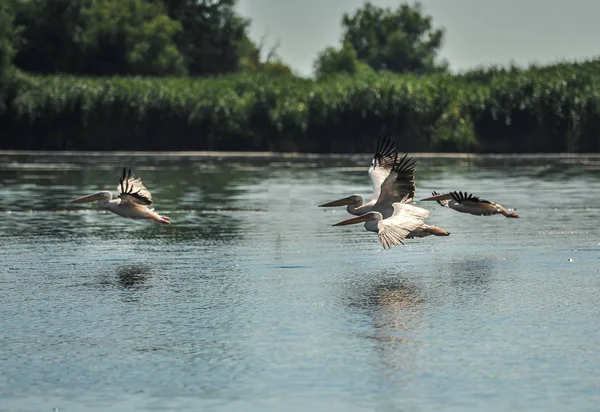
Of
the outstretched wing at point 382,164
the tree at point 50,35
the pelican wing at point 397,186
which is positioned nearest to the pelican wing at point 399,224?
the pelican wing at point 397,186

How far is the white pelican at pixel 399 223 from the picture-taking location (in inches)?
600

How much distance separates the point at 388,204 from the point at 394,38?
386ft

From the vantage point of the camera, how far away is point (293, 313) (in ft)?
42.4

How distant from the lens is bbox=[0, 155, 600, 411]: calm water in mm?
9734

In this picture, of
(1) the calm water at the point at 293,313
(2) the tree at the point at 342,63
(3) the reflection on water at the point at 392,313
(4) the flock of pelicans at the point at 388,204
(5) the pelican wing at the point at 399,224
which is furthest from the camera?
(2) the tree at the point at 342,63

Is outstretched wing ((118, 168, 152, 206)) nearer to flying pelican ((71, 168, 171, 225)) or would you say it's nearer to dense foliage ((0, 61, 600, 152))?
flying pelican ((71, 168, 171, 225))

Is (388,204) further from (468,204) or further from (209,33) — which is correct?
(209,33)

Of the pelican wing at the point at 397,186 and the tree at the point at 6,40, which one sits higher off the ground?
the tree at the point at 6,40

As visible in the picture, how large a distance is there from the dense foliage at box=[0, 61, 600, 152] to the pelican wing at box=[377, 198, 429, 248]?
35715 millimetres

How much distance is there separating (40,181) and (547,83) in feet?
78.7

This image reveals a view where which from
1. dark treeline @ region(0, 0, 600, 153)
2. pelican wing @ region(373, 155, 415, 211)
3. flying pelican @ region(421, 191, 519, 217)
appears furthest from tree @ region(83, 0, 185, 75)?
pelican wing @ region(373, 155, 415, 211)

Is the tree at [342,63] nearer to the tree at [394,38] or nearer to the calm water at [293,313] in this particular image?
the tree at [394,38]

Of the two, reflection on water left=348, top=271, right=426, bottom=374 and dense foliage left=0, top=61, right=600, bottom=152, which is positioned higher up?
dense foliage left=0, top=61, right=600, bottom=152

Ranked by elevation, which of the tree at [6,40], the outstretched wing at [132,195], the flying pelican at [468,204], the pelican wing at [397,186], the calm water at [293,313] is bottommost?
the calm water at [293,313]
